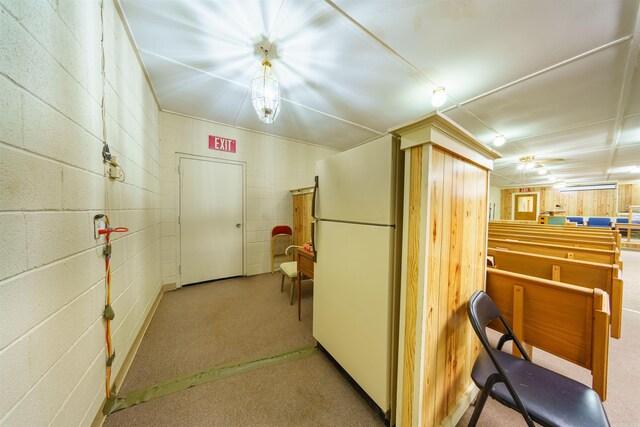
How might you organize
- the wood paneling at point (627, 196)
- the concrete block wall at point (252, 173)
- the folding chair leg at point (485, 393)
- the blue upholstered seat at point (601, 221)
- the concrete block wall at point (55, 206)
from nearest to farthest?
the concrete block wall at point (55, 206) < the folding chair leg at point (485, 393) < the concrete block wall at point (252, 173) < the blue upholstered seat at point (601, 221) < the wood paneling at point (627, 196)

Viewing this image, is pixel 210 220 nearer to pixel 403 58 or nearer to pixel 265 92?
pixel 265 92

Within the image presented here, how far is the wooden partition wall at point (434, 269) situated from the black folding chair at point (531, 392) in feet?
0.49

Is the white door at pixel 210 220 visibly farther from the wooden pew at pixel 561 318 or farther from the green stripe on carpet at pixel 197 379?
the wooden pew at pixel 561 318

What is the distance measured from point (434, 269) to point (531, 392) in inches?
26.9

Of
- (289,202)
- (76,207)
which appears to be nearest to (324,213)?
(76,207)

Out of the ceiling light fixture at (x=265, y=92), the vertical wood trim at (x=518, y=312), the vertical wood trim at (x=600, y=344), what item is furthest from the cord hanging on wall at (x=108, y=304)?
the vertical wood trim at (x=600, y=344)

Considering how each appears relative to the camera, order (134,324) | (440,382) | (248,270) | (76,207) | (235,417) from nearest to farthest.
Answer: (76,207)
(440,382)
(235,417)
(134,324)
(248,270)

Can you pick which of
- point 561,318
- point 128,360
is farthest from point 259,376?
point 561,318

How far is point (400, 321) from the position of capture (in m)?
1.12

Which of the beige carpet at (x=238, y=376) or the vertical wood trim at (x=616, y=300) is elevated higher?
the vertical wood trim at (x=616, y=300)

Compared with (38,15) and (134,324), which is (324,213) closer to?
(38,15)

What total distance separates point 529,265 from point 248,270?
12.3 feet

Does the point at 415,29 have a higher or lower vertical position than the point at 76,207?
higher

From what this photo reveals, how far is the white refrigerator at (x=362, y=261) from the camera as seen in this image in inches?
46.4
